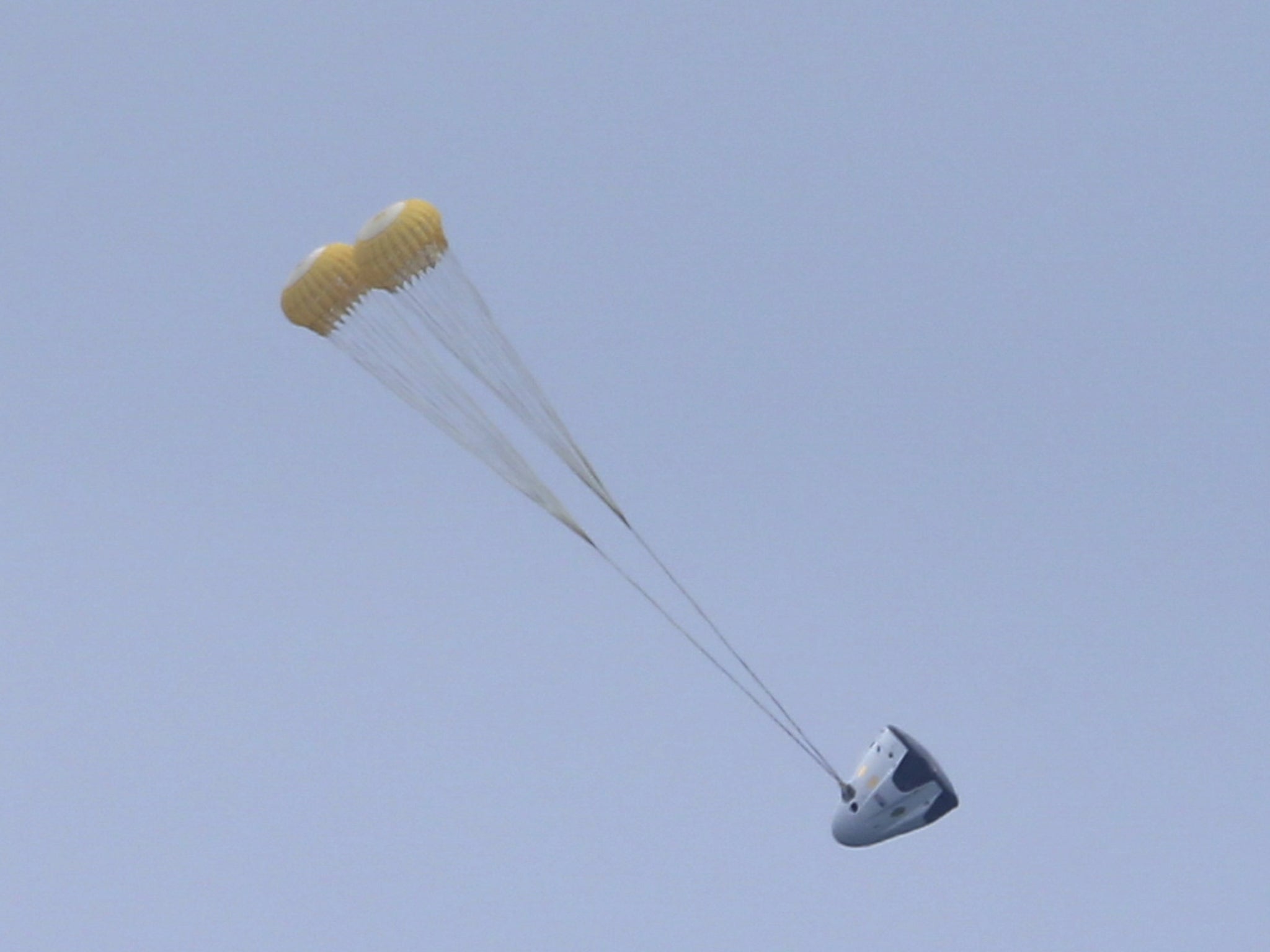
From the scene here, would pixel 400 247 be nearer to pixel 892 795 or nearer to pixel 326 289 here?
pixel 326 289

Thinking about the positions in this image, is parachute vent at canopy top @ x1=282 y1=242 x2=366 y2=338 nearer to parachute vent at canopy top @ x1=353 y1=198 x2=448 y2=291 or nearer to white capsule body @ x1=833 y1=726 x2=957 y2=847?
parachute vent at canopy top @ x1=353 y1=198 x2=448 y2=291

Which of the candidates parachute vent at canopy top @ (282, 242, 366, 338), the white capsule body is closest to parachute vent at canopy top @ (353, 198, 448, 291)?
parachute vent at canopy top @ (282, 242, 366, 338)

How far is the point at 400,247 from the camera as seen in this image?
33.1 meters

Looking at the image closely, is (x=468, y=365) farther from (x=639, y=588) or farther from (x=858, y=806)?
(x=858, y=806)

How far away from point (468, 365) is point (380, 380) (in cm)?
202

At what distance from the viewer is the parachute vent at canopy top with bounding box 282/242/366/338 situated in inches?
1323

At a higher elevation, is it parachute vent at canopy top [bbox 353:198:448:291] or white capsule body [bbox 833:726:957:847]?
parachute vent at canopy top [bbox 353:198:448:291]

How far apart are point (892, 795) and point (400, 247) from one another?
14428mm

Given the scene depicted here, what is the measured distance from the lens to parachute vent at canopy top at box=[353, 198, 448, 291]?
109 ft

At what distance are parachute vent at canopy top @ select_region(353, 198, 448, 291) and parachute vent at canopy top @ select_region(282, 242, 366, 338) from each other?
0.27 m

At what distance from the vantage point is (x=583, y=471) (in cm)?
3120

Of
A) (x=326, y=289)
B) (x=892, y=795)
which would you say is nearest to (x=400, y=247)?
(x=326, y=289)

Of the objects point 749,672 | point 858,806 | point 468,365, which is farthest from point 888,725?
point 468,365

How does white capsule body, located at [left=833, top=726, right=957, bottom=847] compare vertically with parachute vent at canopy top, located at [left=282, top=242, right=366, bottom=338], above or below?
below
